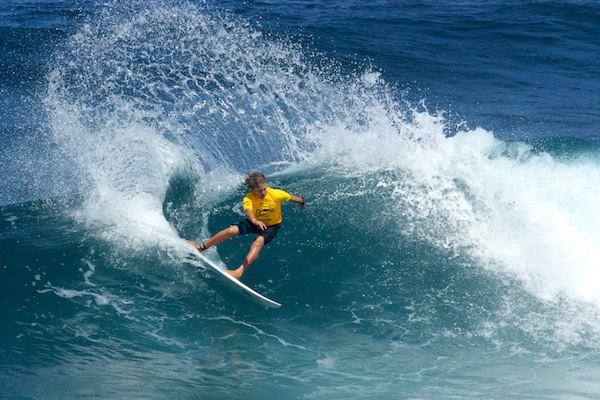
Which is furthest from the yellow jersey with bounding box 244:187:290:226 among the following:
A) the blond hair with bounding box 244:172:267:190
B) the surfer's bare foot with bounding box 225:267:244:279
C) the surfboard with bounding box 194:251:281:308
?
the surfboard with bounding box 194:251:281:308

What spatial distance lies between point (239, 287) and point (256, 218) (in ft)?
3.55

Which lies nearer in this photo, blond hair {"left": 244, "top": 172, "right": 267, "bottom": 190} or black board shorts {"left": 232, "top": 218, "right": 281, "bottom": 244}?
blond hair {"left": 244, "top": 172, "right": 267, "bottom": 190}

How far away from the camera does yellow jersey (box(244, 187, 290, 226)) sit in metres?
9.11

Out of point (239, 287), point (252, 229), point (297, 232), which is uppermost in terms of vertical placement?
point (252, 229)

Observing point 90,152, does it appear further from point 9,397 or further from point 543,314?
point 543,314

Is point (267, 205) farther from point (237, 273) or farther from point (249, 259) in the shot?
point (237, 273)

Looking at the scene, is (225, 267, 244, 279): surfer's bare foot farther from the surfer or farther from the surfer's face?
the surfer's face

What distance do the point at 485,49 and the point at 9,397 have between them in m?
19.0

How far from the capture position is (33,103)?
54.1ft

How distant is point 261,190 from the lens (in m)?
8.92

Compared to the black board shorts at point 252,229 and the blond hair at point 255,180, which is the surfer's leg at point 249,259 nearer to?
the black board shorts at point 252,229

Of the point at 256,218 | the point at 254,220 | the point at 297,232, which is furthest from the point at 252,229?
the point at 297,232

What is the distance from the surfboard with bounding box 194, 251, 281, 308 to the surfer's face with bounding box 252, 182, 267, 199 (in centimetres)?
107

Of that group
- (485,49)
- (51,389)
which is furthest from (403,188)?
(485,49)
